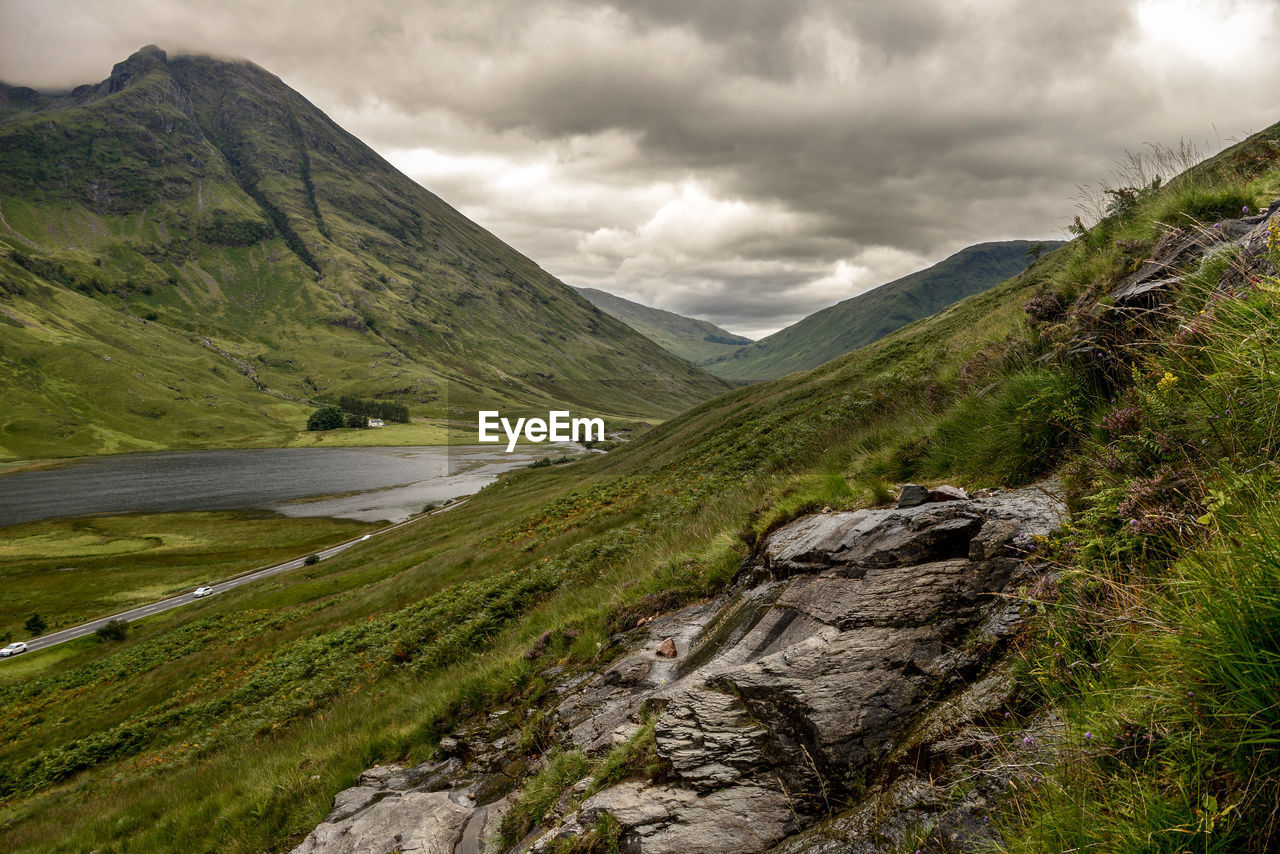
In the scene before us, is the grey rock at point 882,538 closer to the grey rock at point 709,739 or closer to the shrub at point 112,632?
the grey rock at point 709,739

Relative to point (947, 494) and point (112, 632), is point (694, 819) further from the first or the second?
point (112, 632)

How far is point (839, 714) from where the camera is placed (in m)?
4.62

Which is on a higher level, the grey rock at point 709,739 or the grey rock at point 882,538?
the grey rock at point 882,538

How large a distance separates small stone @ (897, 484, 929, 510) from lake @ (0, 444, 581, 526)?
11128cm

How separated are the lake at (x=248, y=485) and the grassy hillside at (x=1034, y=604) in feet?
304

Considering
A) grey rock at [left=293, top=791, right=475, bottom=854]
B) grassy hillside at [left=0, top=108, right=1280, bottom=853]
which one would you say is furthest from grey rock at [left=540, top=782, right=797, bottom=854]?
grey rock at [left=293, top=791, right=475, bottom=854]

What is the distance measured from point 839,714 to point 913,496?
3314 millimetres

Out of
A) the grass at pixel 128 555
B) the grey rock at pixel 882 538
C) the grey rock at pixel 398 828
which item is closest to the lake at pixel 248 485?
the grass at pixel 128 555

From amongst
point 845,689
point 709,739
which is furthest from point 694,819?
point 845,689

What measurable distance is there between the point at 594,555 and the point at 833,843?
574 inches

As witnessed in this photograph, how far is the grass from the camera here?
7088 cm

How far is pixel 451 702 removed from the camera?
415 inches

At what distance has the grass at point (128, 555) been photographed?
7088 cm

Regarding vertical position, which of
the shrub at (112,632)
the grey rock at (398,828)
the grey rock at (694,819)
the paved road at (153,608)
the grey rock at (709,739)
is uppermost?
the grey rock at (709,739)
